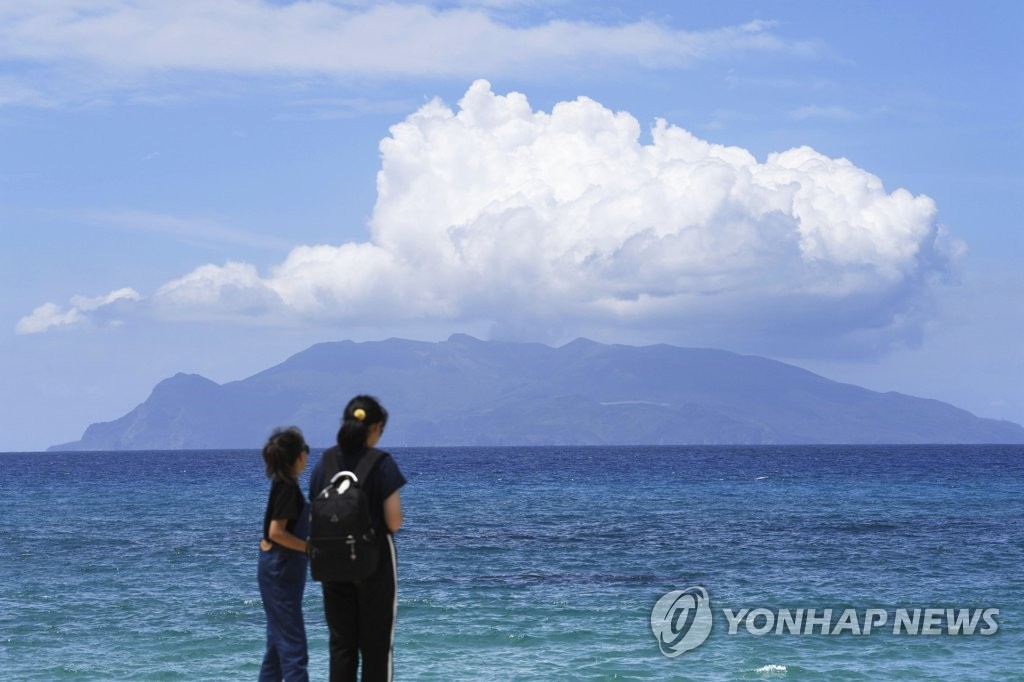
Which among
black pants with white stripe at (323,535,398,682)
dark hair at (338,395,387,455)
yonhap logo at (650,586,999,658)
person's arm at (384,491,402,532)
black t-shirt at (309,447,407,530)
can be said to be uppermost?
dark hair at (338,395,387,455)

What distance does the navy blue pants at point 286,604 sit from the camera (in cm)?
987

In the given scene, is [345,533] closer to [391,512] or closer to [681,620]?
[391,512]

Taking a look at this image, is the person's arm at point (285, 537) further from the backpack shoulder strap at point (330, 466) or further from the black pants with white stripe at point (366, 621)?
the backpack shoulder strap at point (330, 466)

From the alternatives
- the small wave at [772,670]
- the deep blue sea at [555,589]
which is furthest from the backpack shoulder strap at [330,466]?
the small wave at [772,670]

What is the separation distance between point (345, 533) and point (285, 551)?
3.95 feet

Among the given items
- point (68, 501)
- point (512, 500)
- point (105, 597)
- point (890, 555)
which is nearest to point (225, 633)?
point (105, 597)

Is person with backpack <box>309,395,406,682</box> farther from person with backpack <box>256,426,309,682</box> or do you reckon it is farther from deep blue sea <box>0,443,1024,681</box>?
deep blue sea <box>0,443,1024,681</box>

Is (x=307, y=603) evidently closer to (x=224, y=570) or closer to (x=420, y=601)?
(x=420, y=601)

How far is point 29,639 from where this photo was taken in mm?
22547

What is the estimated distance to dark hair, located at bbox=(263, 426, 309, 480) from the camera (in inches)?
379

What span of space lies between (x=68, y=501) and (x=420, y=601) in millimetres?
54237

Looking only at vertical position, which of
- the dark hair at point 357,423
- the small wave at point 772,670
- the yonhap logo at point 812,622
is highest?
the dark hair at point 357,423

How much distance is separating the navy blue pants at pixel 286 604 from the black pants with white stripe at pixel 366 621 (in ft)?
2.21

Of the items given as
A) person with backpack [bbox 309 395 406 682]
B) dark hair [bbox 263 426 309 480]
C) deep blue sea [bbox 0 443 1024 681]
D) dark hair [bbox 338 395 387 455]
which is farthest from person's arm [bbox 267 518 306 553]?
deep blue sea [bbox 0 443 1024 681]
